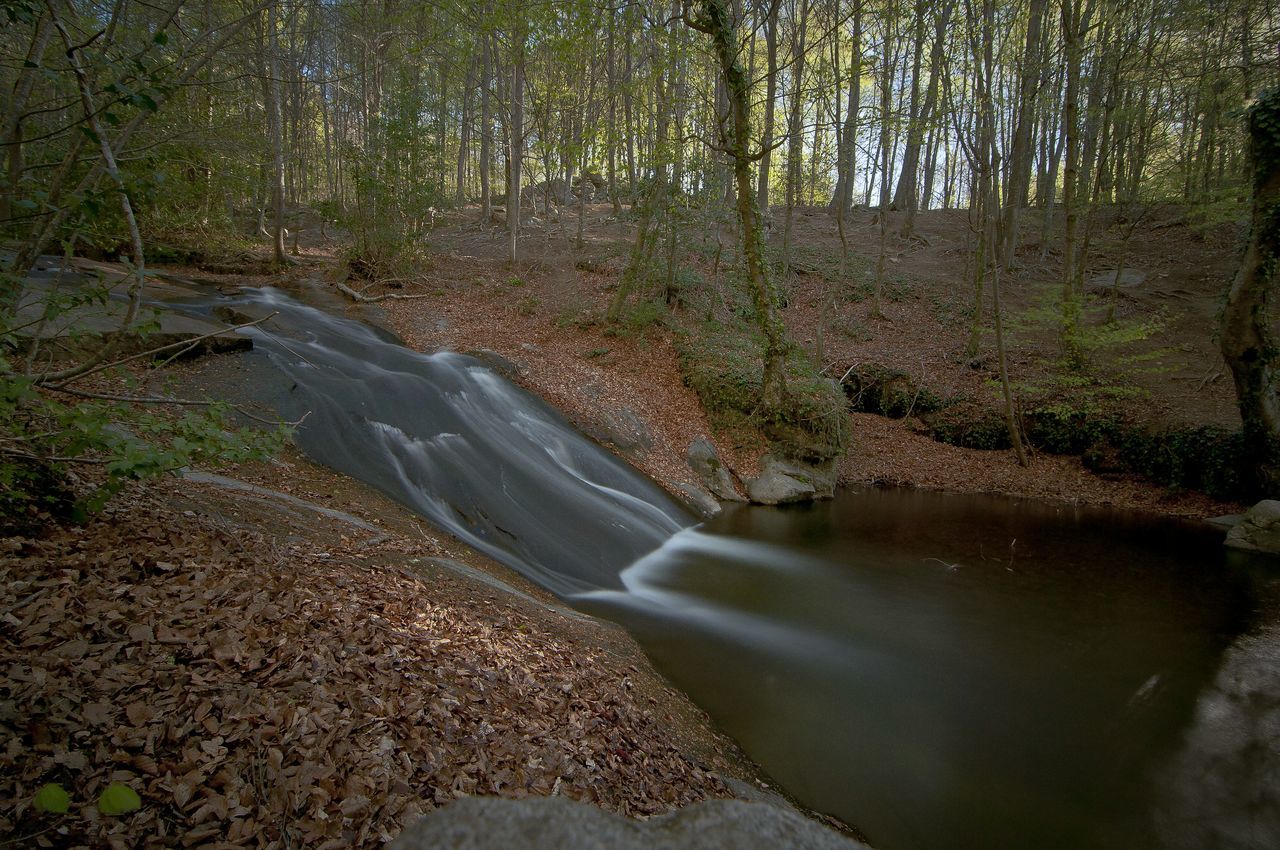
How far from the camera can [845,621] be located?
7.87 metres

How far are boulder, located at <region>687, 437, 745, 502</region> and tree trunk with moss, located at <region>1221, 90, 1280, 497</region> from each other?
34.2ft

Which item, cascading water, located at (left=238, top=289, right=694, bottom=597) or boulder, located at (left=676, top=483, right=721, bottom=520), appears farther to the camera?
boulder, located at (left=676, top=483, right=721, bottom=520)

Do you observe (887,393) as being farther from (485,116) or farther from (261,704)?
(485,116)

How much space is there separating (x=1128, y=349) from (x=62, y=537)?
2273 centimetres

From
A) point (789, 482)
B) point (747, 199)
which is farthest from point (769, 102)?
point (789, 482)

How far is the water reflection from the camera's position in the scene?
4.95 m

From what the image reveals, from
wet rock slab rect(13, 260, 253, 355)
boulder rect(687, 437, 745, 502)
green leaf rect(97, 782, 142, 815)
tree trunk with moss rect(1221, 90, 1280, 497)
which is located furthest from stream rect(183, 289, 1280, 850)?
green leaf rect(97, 782, 142, 815)

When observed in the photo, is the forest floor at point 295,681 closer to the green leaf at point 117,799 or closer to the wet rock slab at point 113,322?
the wet rock slab at point 113,322

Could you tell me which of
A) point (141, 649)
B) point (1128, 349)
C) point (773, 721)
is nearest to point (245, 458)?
point (141, 649)

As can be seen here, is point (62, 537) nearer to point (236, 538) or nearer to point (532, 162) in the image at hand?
point (236, 538)

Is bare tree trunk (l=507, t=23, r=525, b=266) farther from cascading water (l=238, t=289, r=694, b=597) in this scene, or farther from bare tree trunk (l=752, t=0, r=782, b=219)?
cascading water (l=238, t=289, r=694, b=597)

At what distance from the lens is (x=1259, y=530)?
11070 mm

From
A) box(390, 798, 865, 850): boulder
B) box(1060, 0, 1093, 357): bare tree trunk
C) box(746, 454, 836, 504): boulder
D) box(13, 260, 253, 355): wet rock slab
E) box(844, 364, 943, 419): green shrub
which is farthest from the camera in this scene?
box(844, 364, 943, 419): green shrub

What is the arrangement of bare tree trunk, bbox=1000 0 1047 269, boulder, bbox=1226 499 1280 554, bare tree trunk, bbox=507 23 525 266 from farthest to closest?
1. bare tree trunk, bbox=507 23 525 266
2. bare tree trunk, bbox=1000 0 1047 269
3. boulder, bbox=1226 499 1280 554
